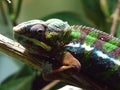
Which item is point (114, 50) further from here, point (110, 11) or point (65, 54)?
point (110, 11)

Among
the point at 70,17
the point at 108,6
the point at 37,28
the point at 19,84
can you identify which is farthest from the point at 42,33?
the point at 108,6

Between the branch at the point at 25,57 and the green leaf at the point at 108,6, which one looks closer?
the branch at the point at 25,57

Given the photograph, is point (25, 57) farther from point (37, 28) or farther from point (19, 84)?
point (19, 84)

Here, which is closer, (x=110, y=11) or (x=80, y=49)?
(x=80, y=49)

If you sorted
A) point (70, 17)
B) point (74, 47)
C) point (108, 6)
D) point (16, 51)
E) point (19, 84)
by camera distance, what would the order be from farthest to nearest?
point (108, 6) < point (70, 17) < point (19, 84) < point (74, 47) < point (16, 51)

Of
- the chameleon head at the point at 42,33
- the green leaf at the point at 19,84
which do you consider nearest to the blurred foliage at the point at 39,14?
the green leaf at the point at 19,84

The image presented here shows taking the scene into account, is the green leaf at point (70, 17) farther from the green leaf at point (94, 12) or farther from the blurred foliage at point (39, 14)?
the green leaf at point (94, 12)

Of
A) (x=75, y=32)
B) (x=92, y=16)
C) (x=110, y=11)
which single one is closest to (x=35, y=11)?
(x=92, y=16)
